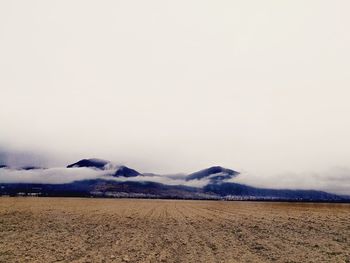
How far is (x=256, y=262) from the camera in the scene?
16.3 m

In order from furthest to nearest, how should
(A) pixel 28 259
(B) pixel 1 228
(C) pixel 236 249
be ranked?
(B) pixel 1 228, (C) pixel 236 249, (A) pixel 28 259

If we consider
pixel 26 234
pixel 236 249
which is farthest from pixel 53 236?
pixel 236 249

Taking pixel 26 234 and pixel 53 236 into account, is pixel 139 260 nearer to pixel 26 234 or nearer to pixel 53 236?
pixel 53 236

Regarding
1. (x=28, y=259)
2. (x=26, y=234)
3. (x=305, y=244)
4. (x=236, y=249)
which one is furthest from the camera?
(x=26, y=234)

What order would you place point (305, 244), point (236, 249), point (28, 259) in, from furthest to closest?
point (305, 244) < point (236, 249) < point (28, 259)

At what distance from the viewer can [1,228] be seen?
2878 centimetres

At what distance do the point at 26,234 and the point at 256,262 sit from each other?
16733mm

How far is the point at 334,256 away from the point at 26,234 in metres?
19.7

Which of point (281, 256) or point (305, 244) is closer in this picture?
point (281, 256)

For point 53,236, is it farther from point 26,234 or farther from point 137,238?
point 137,238

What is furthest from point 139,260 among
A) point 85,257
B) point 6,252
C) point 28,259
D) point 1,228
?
point 1,228

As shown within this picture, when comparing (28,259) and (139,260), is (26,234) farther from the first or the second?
(139,260)

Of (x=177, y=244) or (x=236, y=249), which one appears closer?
(x=236, y=249)

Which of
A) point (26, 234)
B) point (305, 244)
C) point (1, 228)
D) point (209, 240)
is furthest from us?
point (1, 228)
